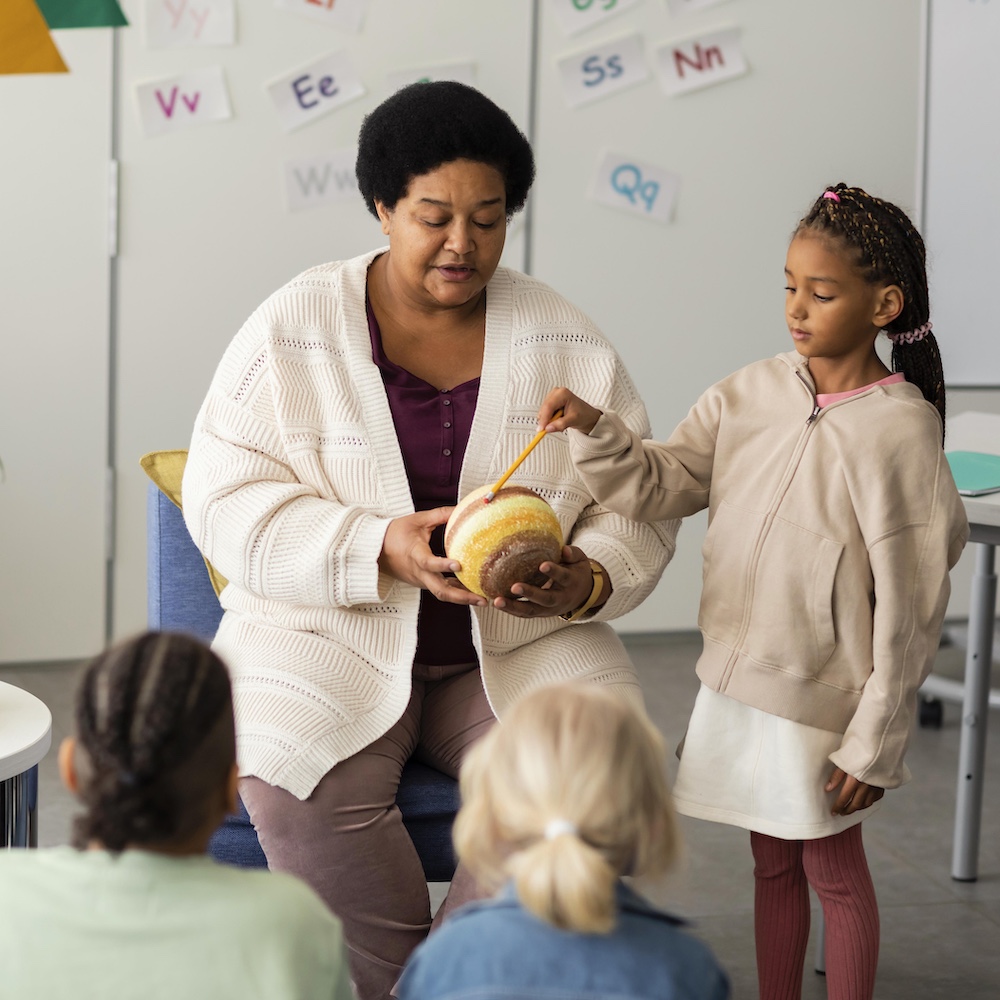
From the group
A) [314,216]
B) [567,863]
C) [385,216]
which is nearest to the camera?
[567,863]

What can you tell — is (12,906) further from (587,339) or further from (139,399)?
(139,399)

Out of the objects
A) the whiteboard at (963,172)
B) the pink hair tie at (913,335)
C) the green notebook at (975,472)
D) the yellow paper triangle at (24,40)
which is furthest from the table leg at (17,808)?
the whiteboard at (963,172)

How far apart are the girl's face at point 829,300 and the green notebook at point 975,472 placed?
0.62 metres

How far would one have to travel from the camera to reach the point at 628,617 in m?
4.00

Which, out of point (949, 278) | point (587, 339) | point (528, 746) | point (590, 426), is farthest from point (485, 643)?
point (949, 278)

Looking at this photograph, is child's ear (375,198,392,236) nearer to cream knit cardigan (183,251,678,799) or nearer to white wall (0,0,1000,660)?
cream knit cardigan (183,251,678,799)

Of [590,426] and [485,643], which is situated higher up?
[590,426]

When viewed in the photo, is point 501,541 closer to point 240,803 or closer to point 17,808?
point 240,803

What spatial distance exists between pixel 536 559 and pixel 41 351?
7.49ft

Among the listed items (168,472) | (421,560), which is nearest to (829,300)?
(421,560)

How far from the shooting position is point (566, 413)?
5.44ft

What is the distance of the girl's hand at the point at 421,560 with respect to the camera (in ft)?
5.43

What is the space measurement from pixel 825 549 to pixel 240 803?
2.65 feet

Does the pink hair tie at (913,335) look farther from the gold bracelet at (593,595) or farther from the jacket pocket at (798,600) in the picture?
the gold bracelet at (593,595)
